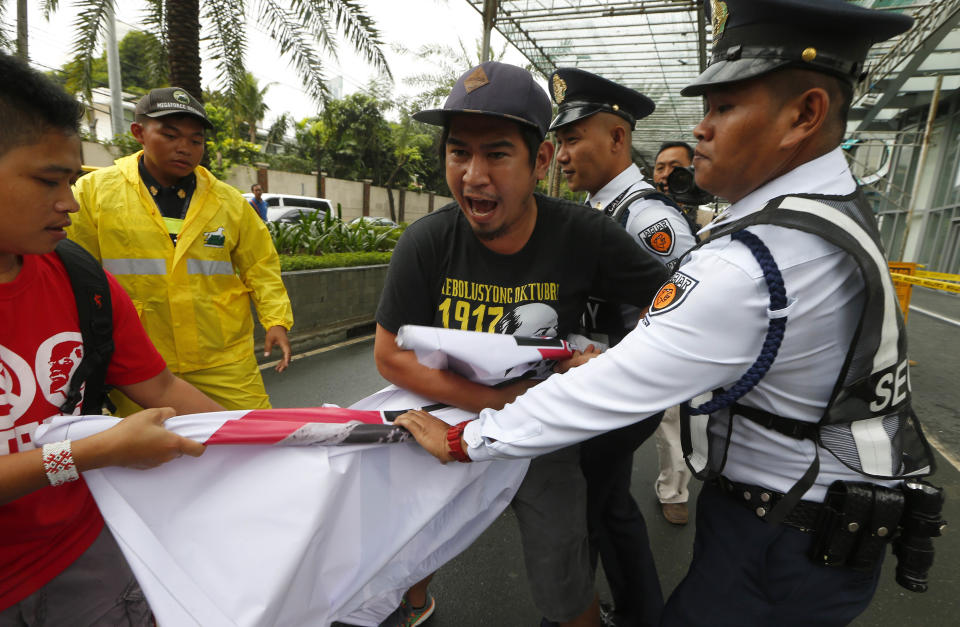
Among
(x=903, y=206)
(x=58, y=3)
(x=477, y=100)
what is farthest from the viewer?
(x=903, y=206)

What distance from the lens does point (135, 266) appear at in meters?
2.73

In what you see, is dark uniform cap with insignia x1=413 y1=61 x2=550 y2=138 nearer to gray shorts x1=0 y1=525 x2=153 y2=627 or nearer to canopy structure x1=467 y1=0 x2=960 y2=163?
gray shorts x1=0 y1=525 x2=153 y2=627

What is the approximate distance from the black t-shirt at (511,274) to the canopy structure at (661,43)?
968 centimetres

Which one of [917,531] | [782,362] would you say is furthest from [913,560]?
[782,362]

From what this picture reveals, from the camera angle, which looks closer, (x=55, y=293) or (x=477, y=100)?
(x=55, y=293)

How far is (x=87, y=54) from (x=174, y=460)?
8.18 m

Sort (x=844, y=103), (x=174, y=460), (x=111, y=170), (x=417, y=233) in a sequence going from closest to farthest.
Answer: (x=844, y=103) → (x=174, y=460) → (x=417, y=233) → (x=111, y=170)

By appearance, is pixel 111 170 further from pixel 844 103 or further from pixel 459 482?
pixel 844 103

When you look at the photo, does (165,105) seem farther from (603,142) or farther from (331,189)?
(331,189)

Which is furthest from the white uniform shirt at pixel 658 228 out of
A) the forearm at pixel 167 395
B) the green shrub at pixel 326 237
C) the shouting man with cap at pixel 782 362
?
the green shrub at pixel 326 237

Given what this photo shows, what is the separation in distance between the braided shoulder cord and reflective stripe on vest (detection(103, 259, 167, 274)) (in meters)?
2.78

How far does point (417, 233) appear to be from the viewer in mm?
1808

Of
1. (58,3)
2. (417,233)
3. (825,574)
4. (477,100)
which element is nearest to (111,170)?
(417,233)

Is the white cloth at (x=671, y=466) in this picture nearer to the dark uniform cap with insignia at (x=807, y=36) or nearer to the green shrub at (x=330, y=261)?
the dark uniform cap with insignia at (x=807, y=36)
